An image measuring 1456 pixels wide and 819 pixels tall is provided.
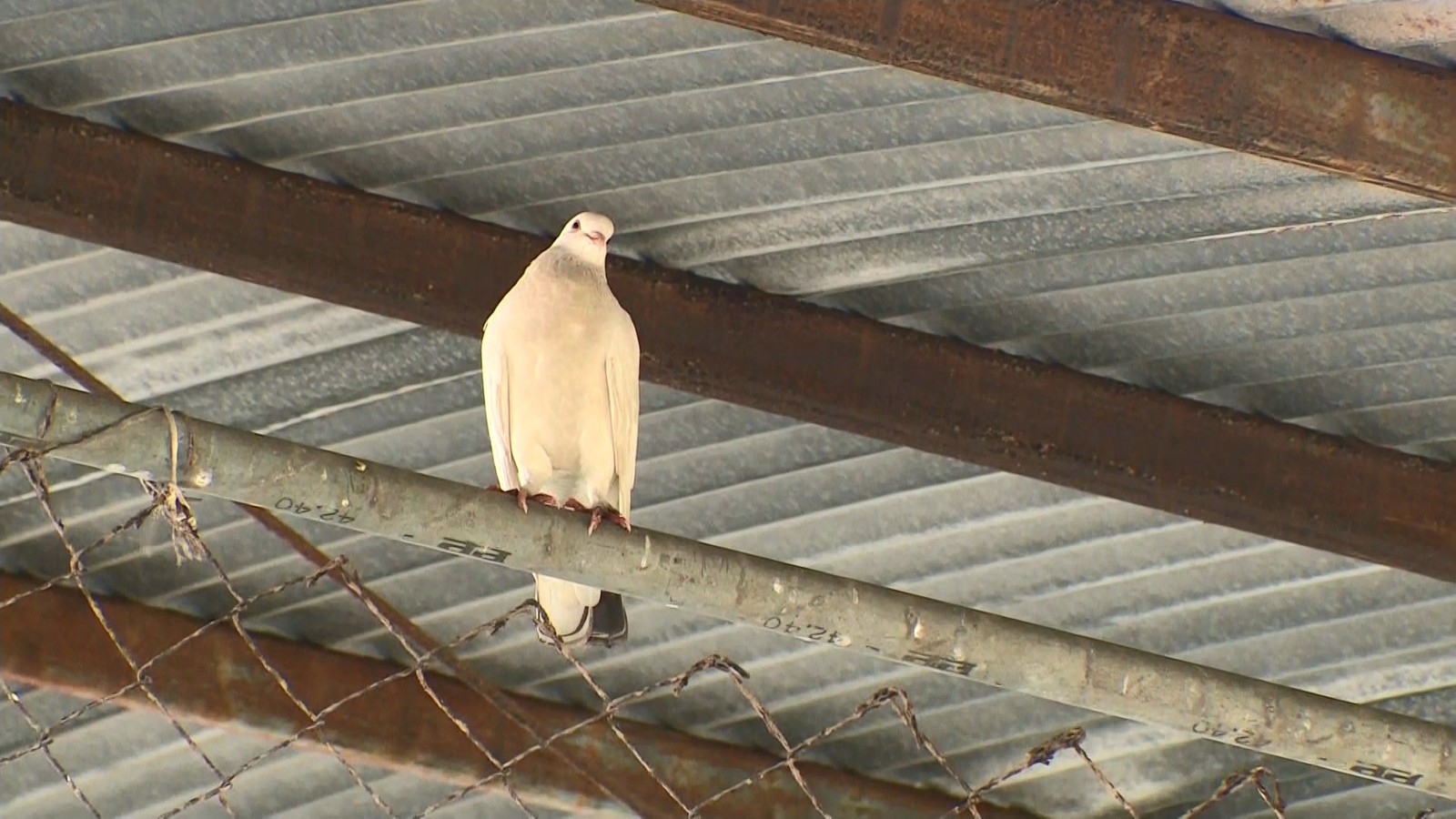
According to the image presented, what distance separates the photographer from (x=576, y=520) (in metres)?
3.11

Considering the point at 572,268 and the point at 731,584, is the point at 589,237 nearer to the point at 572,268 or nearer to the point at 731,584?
the point at 572,268

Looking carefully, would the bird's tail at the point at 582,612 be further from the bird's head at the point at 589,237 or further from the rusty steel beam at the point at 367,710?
the rusty steel beam at the point at 367,710

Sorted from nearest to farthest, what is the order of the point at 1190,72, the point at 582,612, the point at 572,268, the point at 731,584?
the point at 731,584 < the point at 1190,72 < the point at 582,612 < the point at 572,268

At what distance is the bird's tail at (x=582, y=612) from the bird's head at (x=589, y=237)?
0.78 meters

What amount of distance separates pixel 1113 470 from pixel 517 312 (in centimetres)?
160

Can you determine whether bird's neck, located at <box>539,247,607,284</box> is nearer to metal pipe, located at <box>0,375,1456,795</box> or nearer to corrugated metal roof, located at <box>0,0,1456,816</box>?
corrugated metal roof, located at <box>0,0,1456,816</box>

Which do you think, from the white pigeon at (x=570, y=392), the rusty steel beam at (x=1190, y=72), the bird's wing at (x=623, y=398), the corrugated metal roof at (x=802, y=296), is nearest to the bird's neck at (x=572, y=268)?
the white pigeon at (x=570, y=392)

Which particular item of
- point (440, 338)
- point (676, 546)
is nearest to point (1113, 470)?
point (440, 338)

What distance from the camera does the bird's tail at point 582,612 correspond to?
4.36 meters

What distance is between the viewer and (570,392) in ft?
15.9

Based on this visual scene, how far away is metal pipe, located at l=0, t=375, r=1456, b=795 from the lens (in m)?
2.89

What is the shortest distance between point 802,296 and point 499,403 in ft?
2.94

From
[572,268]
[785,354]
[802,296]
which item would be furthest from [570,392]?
[802,296]

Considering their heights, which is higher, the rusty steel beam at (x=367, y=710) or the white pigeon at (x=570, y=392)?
the white pigeon at (x=570, y=392)
